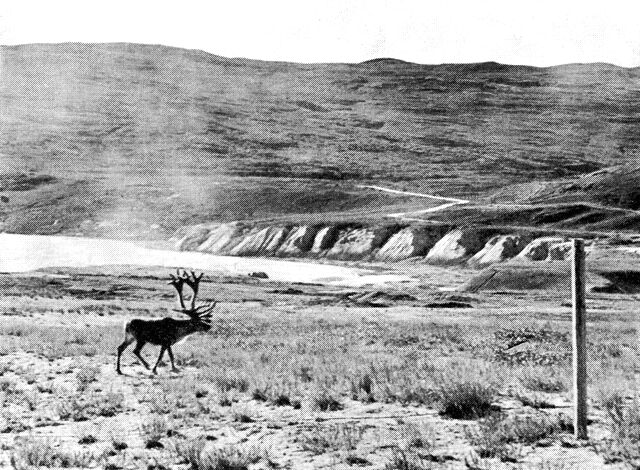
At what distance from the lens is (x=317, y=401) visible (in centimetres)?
1431

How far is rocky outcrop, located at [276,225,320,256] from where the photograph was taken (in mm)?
112250

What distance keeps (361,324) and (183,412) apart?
2229 cm

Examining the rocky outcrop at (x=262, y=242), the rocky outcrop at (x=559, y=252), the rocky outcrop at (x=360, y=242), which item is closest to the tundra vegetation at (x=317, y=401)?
the rocky outcrop at (x=559, y=252)

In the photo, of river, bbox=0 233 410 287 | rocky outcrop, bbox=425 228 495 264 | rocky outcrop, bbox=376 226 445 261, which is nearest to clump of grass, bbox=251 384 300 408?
river, bbox=0 233 410 287

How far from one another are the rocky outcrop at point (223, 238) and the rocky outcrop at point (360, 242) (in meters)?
15.1

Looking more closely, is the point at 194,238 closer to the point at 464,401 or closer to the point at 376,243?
the point at 376,243

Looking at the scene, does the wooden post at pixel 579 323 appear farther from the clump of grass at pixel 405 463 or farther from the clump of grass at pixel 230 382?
the clump of grass at pixel 230 382

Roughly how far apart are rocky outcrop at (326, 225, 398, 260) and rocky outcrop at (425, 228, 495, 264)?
28.5 feet

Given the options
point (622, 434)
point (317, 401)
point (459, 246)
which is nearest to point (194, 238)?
Result: point (459, 246)

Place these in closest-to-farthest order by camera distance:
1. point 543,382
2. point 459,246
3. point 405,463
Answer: point 405,463 → point 543,382 → point 459,246

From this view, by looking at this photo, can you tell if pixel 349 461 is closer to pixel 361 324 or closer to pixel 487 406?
pixel 487 406

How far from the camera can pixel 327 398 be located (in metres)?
14.4

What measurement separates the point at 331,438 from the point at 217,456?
5.71 ft

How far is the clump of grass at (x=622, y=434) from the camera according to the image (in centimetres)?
1032
